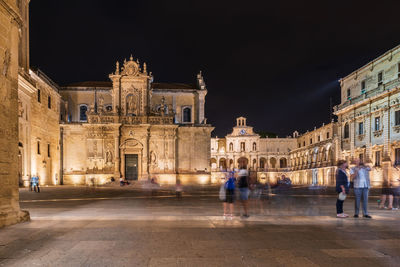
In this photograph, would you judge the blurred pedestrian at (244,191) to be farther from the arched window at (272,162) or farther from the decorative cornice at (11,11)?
the arched window at (272,162)

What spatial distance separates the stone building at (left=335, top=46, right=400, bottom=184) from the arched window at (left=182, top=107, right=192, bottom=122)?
20.4m

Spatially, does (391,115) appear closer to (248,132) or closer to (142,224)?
(142,224)

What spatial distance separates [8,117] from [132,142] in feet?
112

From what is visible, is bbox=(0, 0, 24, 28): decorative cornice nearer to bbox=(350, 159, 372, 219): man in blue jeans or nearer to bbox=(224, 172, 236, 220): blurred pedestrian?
bbox=(224, 172, 236, 220): blurred pedestrian

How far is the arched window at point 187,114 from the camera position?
5009cm

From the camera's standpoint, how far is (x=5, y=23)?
29.8ft

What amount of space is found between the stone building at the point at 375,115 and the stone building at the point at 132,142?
1782 cm

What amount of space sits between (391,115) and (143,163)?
28.0 meters

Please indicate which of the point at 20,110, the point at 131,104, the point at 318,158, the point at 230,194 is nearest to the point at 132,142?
the point at 131,104

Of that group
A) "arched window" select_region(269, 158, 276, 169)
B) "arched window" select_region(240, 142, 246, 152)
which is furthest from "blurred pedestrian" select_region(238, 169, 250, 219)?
"arched window" select_region(269, 158, 276, 169)

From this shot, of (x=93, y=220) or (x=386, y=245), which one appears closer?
(x=386, y=245)

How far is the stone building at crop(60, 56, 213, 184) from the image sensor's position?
42219mm

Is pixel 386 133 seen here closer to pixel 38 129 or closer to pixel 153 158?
pixel 153 158

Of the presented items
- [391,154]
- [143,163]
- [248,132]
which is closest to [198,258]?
[391,154]
